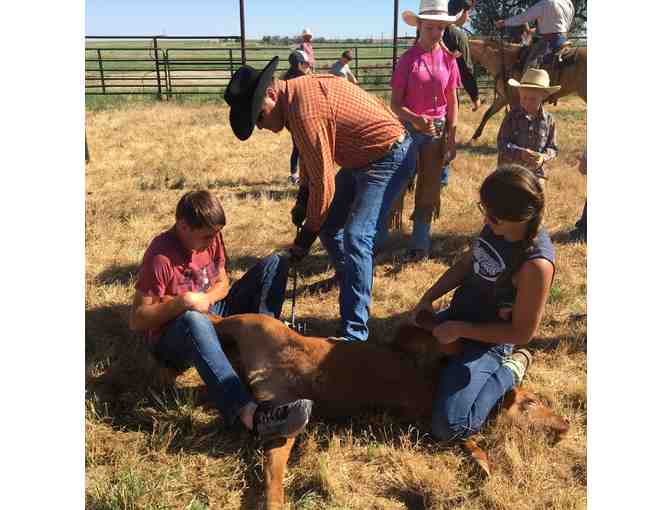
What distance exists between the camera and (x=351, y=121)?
3303 millimetres

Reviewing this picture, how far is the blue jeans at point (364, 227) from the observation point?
336 centimetres

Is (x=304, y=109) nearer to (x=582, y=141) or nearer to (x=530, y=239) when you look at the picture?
(x=530, y=239)

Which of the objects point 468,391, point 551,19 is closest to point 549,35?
point 551,19

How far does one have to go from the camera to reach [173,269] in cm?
280

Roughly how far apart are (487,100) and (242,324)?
15.1m

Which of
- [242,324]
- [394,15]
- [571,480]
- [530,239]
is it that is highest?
[394,15]

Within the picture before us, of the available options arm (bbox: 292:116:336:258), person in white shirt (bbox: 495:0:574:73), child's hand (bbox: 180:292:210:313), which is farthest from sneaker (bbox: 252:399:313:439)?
person in white shirt (bbox: 495:0:574:73)

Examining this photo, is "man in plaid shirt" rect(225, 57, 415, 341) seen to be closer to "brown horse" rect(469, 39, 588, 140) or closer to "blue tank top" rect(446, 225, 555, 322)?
"blue tank top" rect(446, 225, 555, 322)

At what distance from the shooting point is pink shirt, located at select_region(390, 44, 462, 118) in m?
4.54

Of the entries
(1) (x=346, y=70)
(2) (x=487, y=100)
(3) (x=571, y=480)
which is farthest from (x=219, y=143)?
(2) (x=487, y=100)

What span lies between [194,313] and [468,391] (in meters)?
1.33

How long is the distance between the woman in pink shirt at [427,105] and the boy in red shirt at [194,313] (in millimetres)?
2282

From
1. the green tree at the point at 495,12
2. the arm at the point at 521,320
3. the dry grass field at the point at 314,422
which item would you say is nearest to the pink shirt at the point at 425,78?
the dry grass field at the point at 314,422

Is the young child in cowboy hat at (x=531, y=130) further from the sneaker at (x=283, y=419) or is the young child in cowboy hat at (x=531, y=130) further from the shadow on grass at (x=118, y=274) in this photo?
the shadow on grass at (x=118, y=274)
